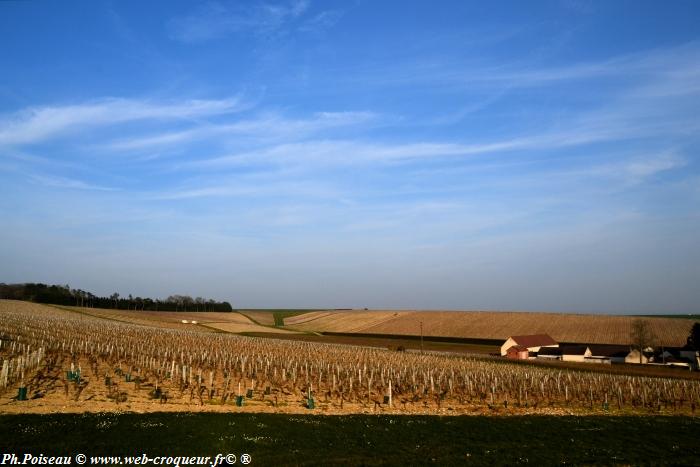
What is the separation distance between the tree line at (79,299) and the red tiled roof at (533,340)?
122 m

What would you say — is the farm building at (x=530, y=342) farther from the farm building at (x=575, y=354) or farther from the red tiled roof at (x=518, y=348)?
the farm building at (x=575, y=354)

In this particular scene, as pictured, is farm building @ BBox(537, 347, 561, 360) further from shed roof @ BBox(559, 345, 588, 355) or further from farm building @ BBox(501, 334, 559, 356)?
shed roof @ BBox(559, 345, 588, 355)

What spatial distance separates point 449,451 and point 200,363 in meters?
29.2

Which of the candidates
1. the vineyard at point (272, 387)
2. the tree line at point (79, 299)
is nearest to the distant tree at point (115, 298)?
the tree line at point (79, 299)

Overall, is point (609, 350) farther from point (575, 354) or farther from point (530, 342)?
point (530, 342)

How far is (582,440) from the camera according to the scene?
60.4 ft

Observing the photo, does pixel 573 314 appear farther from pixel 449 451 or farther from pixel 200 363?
pixel 449 451

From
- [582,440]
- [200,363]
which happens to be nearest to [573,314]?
[200,363]

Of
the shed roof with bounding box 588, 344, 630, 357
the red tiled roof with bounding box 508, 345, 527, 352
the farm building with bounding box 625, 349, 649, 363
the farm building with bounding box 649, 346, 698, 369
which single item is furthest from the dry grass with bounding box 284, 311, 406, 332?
the farm building with bounding box 649, 346, 698, 369

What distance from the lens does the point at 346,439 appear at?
16797 millimetres

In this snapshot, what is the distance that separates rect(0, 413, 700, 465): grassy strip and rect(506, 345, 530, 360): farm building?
53184 millimetres

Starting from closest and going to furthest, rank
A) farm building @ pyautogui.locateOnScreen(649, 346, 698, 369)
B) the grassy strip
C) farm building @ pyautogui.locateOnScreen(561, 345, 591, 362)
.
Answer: the grassy strip
farm building @ pyautogui.locateOnScreen(649, 346, 698, 369)
farm building @ pyautogui.locateOnScreen(561, 345, 591, 362)

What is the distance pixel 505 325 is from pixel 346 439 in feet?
313

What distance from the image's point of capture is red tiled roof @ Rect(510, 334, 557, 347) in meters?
79.1
